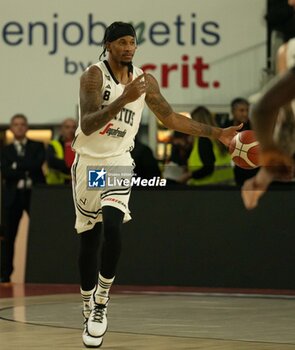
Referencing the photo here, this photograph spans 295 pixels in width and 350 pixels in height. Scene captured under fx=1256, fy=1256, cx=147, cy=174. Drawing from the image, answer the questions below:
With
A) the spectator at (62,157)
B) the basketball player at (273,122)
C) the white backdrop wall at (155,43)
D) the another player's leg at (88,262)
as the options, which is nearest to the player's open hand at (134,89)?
the another player's leg at (88,262)

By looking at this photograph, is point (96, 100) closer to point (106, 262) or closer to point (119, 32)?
point (119, 32)

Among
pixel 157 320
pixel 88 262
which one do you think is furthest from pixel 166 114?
pixel 157 320

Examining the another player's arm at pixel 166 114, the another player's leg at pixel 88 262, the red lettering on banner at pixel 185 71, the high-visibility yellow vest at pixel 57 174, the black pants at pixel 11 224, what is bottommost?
the black pants at pixel 11 224

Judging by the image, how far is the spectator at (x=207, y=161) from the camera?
45.9 feet

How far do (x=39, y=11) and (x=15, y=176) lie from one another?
8.34ft

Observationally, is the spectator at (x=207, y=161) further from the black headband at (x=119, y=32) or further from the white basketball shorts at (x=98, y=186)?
the black headband at (x=119, y=32)

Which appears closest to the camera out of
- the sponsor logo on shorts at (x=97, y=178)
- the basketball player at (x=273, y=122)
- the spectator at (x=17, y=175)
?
the basketball player at (x=273, y=122)

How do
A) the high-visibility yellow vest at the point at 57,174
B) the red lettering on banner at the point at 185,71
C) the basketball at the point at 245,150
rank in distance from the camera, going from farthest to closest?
the red lettering on banner at the point at 185,71
the high-visibility yellow vest at the point at 57,174
the basketball at the point at 245,150

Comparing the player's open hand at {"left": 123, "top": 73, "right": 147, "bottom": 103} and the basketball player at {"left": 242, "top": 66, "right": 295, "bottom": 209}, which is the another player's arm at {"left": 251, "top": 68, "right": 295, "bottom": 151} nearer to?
the basketball player at {"left": 242, "top": 66, "right": 295, "bottom": 209}

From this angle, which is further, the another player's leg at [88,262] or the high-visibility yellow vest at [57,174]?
the high-visibility yellow vest at [57,174]

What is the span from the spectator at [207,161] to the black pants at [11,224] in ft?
6.33

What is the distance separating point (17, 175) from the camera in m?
14.4

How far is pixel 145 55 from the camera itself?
15.8 meters

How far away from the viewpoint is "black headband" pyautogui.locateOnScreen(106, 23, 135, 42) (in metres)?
8.52
